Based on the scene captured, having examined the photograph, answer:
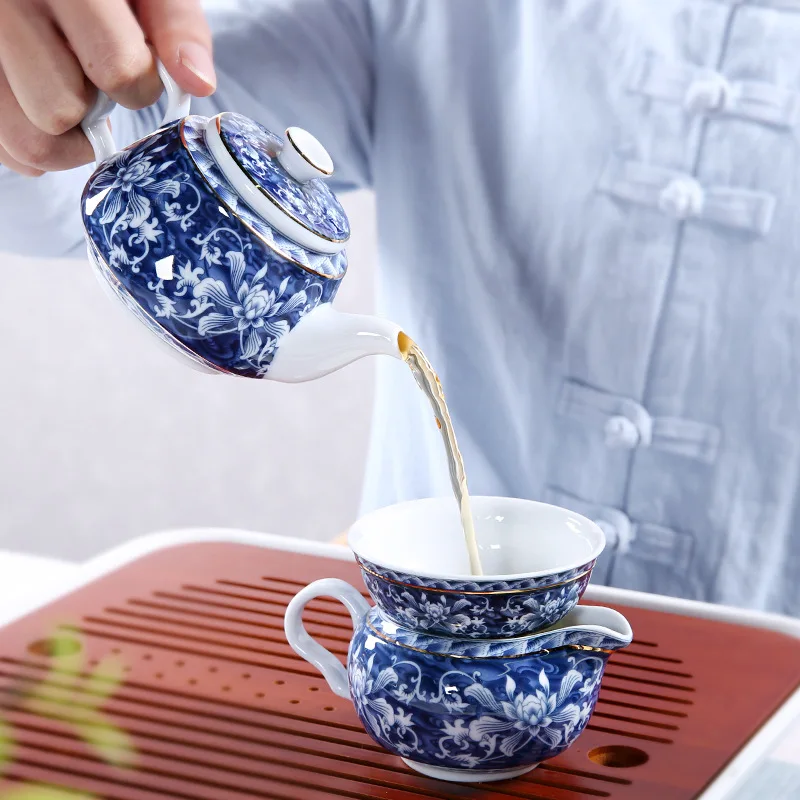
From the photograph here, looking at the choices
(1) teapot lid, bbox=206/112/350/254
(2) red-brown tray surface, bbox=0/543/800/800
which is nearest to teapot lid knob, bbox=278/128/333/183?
(1) teapot lid, bbox=206/112/350/254

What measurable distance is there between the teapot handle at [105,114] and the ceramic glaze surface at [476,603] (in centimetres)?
30

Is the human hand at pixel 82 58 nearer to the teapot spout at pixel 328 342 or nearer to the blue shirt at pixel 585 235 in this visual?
the teapot spout at pixel 328 342

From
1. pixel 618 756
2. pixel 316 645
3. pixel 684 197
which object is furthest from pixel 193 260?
pixel 684 197

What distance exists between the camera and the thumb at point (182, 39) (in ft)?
2.22

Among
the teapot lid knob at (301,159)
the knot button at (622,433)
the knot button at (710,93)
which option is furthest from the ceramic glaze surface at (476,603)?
the knot button at (710,93)

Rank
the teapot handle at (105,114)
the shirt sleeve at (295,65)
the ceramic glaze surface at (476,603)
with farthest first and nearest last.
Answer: the shirt sleeve at (295,65), the teapot handle at (105,114), the ceramic glaze surface at (476,603)

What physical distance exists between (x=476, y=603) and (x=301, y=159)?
27cm

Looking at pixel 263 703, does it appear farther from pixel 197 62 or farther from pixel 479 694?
pixel 197 62

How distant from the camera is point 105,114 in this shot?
2.28ft

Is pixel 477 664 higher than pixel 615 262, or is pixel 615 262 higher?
pixel 615 262

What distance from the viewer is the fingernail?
0.68 metres

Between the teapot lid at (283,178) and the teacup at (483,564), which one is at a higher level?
the teapot lid at (283,178)

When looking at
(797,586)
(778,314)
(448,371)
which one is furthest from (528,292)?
(797,586)

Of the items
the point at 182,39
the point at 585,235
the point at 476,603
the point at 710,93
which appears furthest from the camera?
the point at 585,235
